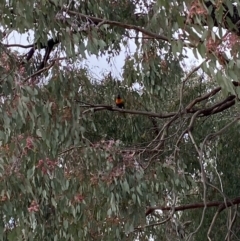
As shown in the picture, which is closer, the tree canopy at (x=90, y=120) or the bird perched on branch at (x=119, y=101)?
the tree canopy at (x=90, y=120)

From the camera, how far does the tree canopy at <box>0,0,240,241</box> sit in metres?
2.54

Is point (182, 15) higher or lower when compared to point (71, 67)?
lower

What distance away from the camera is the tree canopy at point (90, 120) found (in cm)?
254

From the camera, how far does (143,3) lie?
167 inches

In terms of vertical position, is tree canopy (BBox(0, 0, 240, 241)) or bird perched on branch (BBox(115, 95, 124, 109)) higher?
bird perched on branch (BBox(115, 95, 124, 109))

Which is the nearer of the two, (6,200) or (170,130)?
(6,200)

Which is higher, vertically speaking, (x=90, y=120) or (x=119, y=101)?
(x=119, y=101)

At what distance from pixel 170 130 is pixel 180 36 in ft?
6.73

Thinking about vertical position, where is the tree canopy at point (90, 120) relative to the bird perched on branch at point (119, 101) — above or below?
below

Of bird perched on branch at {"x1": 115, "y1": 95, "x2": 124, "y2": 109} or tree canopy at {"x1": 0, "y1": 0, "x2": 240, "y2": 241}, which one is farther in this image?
bird perched on branch at {"x1": 115, "y1": 95, "x2": 124, "y2": 109}

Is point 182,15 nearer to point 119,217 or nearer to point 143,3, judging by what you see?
point 119,217

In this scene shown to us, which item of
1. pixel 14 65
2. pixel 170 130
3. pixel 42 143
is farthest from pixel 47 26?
pixel 170 130

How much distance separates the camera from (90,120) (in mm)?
4227

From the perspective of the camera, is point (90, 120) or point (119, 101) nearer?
point (90, 120)
